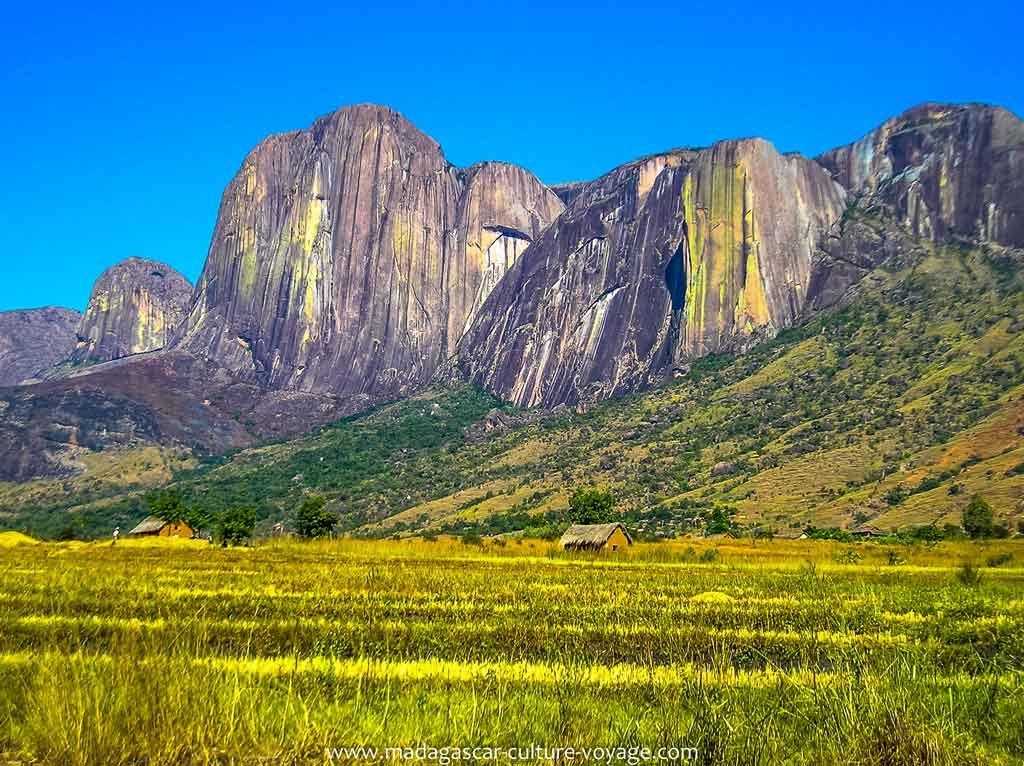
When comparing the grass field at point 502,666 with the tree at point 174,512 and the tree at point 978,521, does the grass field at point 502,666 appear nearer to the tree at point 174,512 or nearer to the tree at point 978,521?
the tree at point 978,521

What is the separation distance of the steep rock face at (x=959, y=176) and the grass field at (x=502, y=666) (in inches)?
6294

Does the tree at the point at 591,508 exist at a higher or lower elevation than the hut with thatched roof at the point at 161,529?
higher

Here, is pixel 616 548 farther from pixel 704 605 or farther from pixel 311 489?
pixel 311 489

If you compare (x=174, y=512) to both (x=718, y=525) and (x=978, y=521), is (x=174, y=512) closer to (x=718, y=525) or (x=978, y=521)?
(x=718, y=525)

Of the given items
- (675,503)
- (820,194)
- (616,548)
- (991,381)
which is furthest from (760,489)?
(820,194)

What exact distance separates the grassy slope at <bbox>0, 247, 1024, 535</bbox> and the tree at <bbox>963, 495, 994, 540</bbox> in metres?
9.98

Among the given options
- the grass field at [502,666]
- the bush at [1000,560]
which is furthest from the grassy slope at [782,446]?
the grass field at [502,666]

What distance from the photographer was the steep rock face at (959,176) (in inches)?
6590

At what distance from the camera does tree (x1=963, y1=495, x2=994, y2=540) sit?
227 ft

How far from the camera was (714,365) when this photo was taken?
579ft

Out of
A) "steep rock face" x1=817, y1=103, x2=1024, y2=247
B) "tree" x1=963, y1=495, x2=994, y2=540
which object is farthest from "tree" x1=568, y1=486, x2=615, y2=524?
"steep rock face" x1=817, y1=103, x2=1024, y2=247

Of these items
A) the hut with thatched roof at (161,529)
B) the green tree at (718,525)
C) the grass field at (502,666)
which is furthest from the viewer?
the hut with thatched roof at (161,529)

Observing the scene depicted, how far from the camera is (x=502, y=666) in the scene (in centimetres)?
1255

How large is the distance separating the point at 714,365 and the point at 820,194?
53.7 m
